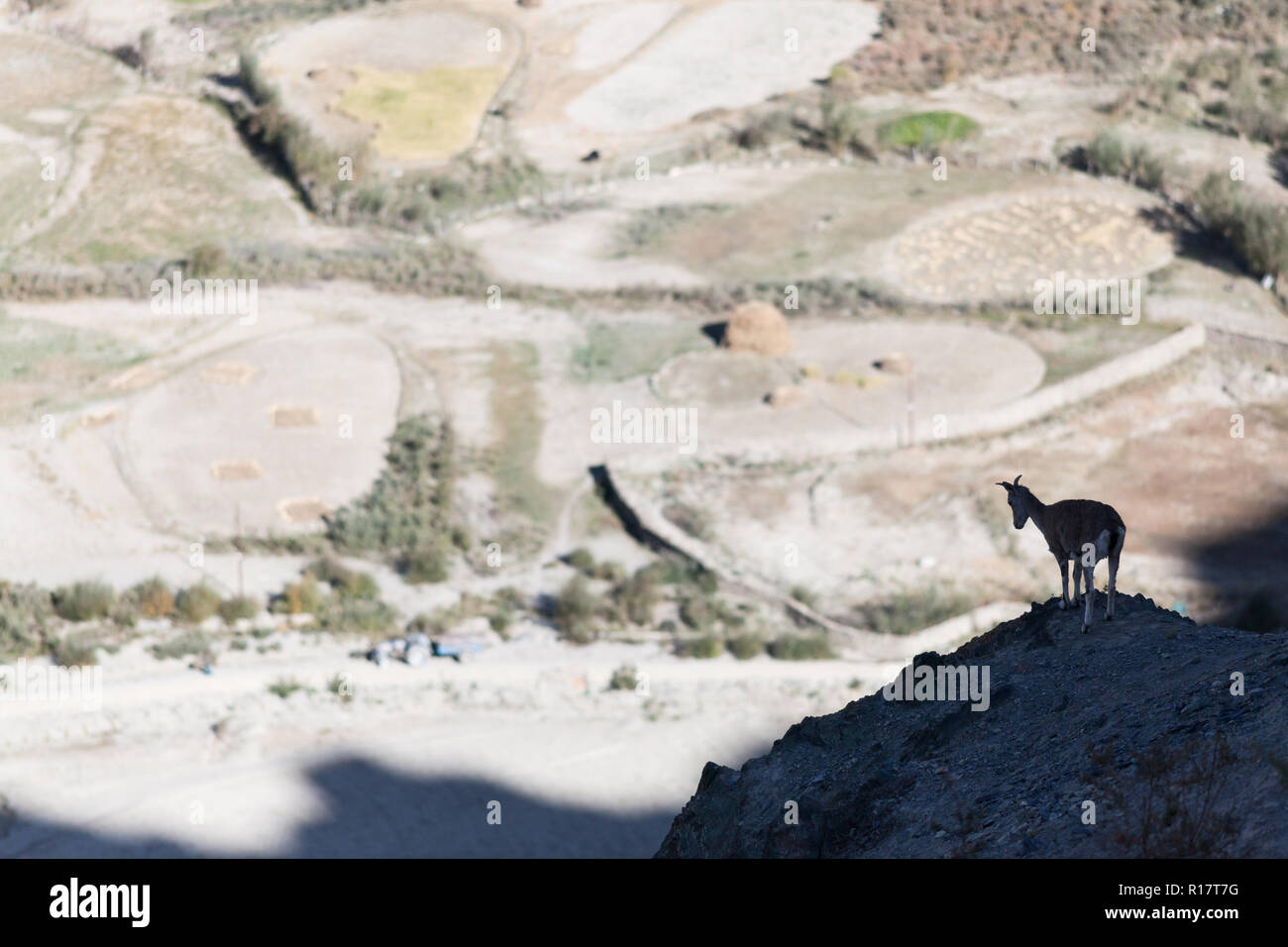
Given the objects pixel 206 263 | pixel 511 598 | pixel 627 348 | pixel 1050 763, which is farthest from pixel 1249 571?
pixel 206 263

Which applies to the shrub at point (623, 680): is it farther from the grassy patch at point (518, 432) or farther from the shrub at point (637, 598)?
the grassy patch at point (518, 432)

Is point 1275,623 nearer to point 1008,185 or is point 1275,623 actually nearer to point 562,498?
point 562,498

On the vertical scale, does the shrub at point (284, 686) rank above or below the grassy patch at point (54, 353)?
above

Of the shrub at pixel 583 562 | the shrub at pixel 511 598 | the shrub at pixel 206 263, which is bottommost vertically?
the shrub at pixel 206 263

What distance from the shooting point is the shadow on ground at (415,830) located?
27891mm

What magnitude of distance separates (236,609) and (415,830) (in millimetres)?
7647

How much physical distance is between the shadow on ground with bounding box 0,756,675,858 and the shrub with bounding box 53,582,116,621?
575 cm

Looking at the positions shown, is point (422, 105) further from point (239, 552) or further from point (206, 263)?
point (239, 552)

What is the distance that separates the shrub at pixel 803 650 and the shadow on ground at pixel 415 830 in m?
5.12

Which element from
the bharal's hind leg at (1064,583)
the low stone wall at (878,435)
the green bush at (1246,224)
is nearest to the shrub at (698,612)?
the low stone wall at (878,435)

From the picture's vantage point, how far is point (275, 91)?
62031 mm

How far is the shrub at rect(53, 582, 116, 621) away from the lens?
33.7 meters

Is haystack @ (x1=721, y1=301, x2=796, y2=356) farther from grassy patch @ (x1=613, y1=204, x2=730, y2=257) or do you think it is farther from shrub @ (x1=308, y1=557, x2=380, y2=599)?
shrub @ (x1=308, y1=557, x2=380, y2=599)
